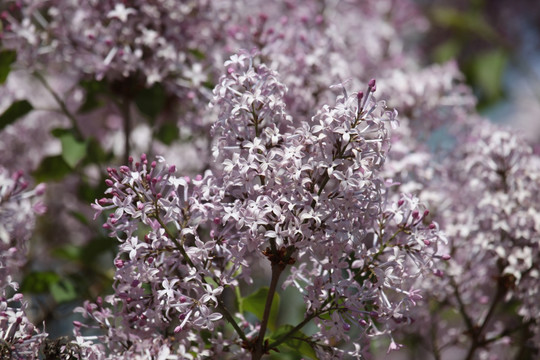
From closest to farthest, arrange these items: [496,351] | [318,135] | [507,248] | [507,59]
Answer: [318,135] → [507,248] → [496,351] → [507,59]

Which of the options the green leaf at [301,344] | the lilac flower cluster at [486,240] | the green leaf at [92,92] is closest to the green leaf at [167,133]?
the green leaf at [92,92]

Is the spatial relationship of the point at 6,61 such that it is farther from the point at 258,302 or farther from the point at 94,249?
the point at 258,302

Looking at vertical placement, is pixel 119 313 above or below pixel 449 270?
below

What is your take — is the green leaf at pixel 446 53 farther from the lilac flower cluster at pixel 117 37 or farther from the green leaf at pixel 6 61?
the green leaf at pixel 6 61

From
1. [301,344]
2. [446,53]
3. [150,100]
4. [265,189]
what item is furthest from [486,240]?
[446,53]

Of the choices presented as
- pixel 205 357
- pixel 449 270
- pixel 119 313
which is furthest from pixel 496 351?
pixel 119 313

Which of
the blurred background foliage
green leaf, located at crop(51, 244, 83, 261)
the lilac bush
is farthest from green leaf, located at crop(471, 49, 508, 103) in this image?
green leaf, located at crop(51, 244, 83, 261)

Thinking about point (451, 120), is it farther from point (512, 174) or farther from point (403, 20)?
point (403, 20)

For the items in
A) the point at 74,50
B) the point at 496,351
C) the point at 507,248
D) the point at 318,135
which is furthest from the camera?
the point at 496,351

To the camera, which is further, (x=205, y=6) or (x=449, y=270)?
(x=205, y=6)
